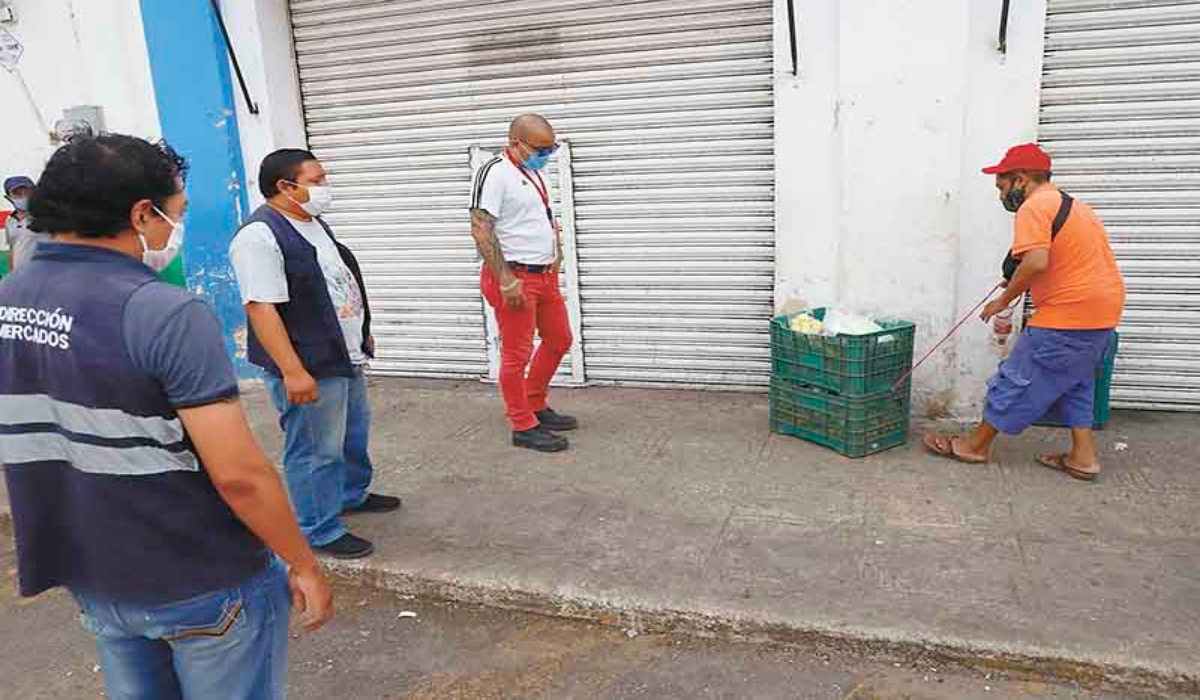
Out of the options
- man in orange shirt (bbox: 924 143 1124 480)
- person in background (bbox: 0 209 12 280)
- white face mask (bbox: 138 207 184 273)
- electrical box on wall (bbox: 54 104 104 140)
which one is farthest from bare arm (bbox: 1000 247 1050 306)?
person in background (bbox: 0 209 12 280)

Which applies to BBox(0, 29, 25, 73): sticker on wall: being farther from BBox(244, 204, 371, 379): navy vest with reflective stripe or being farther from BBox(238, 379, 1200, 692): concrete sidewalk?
BBox(244, 204, 371, 379): navy vest with reflective stripe

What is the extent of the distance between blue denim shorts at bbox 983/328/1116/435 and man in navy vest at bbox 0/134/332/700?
11.9 ft

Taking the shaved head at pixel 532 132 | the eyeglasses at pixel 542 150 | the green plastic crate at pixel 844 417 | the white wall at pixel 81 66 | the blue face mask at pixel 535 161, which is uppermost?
the white wall at pixel 81 66

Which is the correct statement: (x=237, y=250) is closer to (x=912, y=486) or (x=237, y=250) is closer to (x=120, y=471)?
(x=120, y=471)

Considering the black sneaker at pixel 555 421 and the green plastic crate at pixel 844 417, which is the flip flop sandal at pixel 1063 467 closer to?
the green plastic crate at pixel 844 417

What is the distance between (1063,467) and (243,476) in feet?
13.5

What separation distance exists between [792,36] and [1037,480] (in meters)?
2.81

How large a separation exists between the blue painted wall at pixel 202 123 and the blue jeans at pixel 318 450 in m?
3.41

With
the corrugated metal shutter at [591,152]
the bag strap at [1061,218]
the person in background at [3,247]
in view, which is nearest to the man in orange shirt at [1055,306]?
the bag strap at [1061,218]

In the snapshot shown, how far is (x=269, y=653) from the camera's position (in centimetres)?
202

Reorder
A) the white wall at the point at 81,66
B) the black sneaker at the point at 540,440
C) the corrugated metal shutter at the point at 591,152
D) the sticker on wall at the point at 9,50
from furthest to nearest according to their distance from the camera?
the sticker on wall at the point at 9,50
the white wall at the point at 81,66
the corrugated metal shutter at the point at 591,152
the black sneaker at the point at 540,440

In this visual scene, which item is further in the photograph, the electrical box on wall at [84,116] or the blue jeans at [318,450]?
the electrical box on wall at [84,116]

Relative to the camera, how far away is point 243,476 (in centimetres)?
180

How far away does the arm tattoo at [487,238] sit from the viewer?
4789 mm
